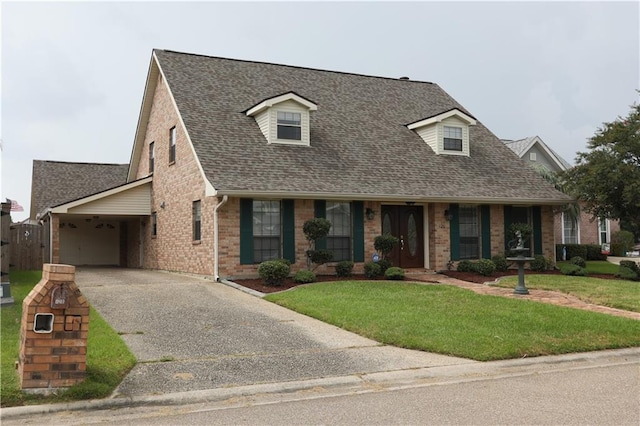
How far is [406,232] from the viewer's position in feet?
59.8

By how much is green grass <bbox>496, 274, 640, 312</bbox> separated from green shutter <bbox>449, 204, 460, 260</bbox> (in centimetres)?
218

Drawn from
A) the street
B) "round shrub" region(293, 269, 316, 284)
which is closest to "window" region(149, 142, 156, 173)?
"round shrub" region(293, 269, 316, 284)

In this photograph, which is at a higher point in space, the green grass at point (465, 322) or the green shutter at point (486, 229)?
the green shutter at point (486, 229)

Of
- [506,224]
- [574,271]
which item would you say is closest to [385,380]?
[574,271]

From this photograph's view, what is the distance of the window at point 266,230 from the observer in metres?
15.8

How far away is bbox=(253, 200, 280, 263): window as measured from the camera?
15.8 meters

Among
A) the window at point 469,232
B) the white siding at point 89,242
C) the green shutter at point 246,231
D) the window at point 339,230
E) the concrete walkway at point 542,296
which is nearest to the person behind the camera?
the concrete walkway at point 542,296

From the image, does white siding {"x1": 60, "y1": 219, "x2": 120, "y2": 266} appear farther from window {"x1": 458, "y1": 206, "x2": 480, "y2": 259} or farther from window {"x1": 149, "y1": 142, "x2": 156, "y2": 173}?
window {"x1": 458, "y1": 206, "x2": 480, "y2": 259}

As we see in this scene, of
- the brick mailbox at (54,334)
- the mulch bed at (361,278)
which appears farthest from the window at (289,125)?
the brick mailbox at (54,334)

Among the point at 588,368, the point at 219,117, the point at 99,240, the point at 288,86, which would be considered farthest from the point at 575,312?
the point at 99,240

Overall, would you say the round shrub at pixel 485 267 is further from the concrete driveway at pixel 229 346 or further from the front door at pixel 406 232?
the concrete driveway at pixel 229 346

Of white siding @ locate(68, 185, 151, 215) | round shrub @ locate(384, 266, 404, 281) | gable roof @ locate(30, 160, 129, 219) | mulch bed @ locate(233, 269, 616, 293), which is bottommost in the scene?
mulch bed @ locate(233, 269, 616, 293)

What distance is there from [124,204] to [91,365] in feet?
52.0

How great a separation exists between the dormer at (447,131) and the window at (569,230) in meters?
12.6
